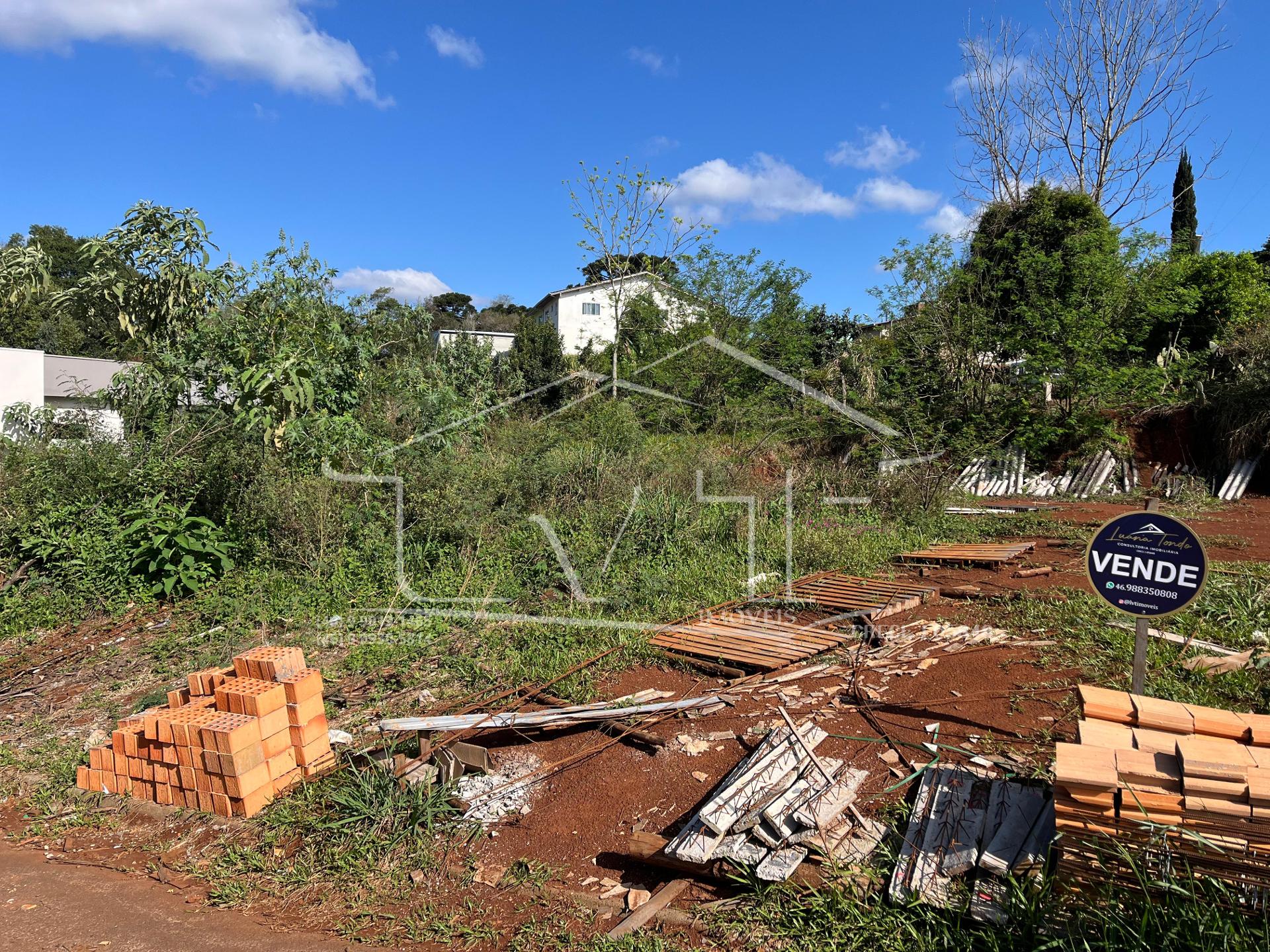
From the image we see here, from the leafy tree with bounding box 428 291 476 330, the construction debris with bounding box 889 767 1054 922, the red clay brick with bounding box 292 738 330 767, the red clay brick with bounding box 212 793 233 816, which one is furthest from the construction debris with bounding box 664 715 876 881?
the leafy tree with bounding box 428 291 476 330

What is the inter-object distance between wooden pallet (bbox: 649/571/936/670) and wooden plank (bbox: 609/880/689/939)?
6.62ft

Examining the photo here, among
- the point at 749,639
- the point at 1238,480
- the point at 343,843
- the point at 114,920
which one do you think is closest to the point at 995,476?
the point at 1238,480

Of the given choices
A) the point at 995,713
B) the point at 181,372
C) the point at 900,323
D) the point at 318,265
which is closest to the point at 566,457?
the point at 318,265

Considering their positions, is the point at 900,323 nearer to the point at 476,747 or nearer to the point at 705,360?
the point at 705,360

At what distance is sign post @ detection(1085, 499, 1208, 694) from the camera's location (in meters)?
3.03

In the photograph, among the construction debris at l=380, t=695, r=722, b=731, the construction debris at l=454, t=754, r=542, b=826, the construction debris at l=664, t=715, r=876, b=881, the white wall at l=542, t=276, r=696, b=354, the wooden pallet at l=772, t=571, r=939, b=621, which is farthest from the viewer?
the white wall at l=542, t=276, r=696, b=354

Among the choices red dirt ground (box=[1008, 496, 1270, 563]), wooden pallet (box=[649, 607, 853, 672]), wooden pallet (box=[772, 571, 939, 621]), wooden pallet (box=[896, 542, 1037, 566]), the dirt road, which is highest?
red dirt ground (box=[1008, 496, 1270, 563])

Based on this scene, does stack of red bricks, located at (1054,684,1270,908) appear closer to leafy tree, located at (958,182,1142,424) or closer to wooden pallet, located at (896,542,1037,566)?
wooden pallet, located at (896,542,1037,566)

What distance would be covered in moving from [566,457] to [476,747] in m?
4.93

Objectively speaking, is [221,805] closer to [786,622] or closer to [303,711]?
[303,711]

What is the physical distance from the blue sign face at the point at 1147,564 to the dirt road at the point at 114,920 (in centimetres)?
328

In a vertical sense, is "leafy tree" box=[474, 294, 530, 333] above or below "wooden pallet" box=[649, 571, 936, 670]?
above

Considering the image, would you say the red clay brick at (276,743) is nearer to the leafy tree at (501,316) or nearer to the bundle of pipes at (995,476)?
the bundle of pipes at (995,476)

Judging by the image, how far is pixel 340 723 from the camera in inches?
179
